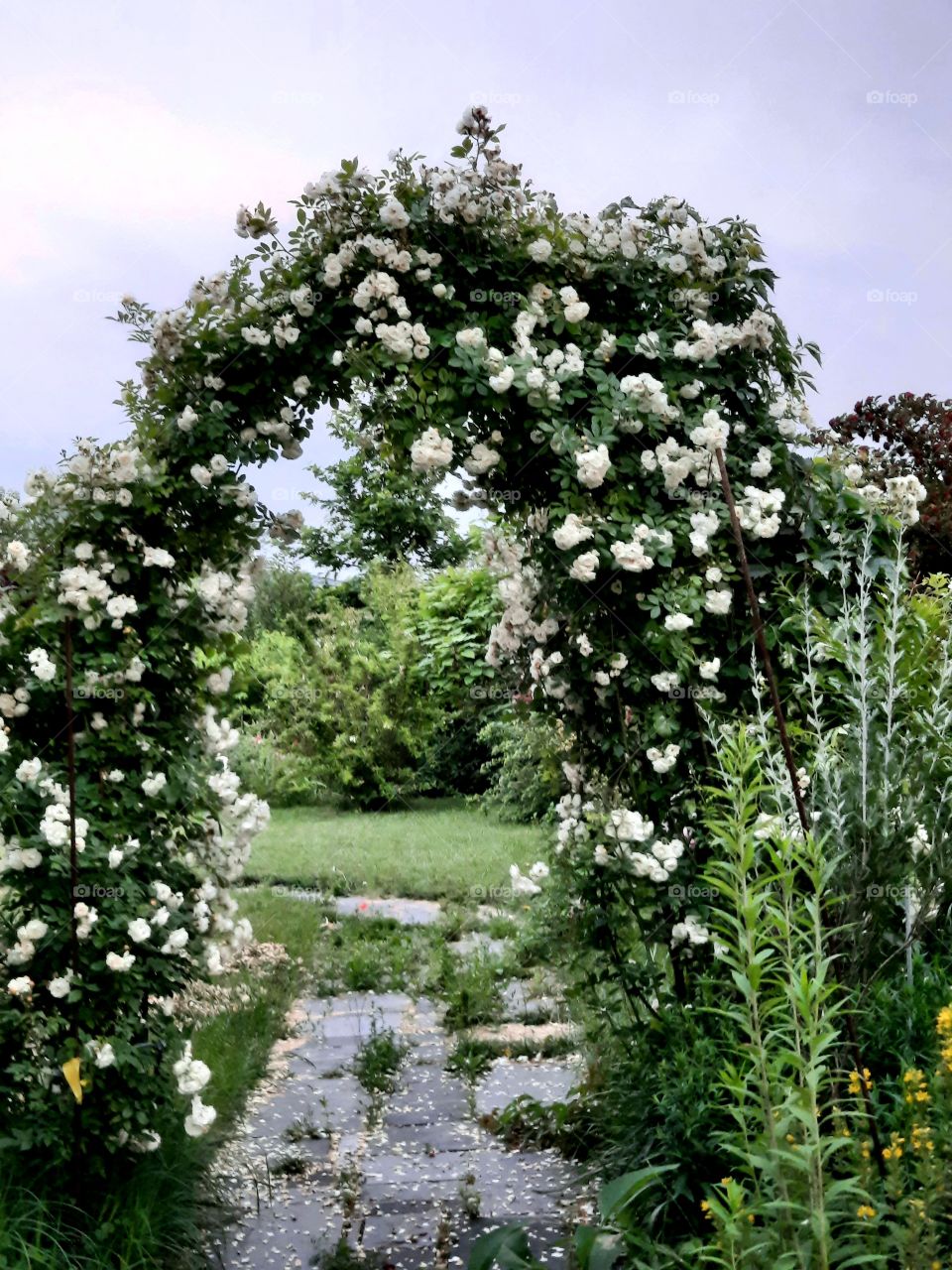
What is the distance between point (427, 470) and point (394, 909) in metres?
4.87

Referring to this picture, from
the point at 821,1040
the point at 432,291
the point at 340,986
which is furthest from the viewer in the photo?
the point at 340,986

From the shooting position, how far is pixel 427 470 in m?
3.76

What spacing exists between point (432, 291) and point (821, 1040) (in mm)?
2680

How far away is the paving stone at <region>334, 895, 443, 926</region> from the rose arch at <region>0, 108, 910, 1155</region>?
3.75m

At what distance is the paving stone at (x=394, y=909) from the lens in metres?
7.66

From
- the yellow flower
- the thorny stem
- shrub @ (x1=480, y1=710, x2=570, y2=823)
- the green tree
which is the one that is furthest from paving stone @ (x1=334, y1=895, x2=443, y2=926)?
the green tree

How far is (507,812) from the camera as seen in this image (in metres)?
11.2

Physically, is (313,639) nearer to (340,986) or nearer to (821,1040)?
Answer: (340,986)

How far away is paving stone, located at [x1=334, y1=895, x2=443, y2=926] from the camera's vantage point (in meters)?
7.66

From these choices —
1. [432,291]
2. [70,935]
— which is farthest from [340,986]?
[432,291]

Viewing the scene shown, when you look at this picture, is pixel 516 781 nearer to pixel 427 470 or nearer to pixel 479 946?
pixel 479 946

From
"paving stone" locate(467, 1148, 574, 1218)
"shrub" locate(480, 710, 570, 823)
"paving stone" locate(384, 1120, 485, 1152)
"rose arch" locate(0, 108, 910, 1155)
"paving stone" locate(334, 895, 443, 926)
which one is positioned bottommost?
"paving stone" locate(384, 1120, 485, 1152)

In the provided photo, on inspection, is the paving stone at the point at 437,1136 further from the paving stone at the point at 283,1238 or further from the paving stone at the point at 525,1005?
the paving stone at the point at 525,1005

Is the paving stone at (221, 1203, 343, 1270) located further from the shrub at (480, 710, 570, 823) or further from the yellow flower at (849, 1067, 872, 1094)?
the shrub at (480, 710, 570, 823)
